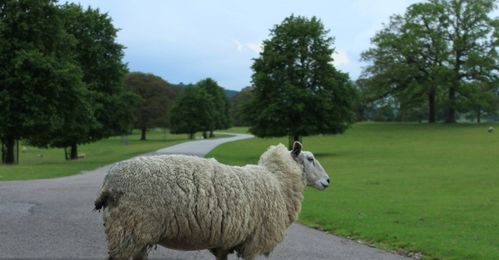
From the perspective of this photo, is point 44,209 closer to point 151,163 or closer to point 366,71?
point 151,163

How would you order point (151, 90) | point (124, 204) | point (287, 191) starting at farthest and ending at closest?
point (151, 90), point (287, 191), point (124, 204)

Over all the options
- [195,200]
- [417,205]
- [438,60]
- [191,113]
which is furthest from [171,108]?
[195,200]

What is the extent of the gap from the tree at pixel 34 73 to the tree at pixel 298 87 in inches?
607

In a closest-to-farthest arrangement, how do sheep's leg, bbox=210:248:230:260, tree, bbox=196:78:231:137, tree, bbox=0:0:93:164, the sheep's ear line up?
sheep's leg, bbox=210:248:230:260
the sheep's ear
tree, bbox=0:0:93:164
tree, bbox=196:78:231:137

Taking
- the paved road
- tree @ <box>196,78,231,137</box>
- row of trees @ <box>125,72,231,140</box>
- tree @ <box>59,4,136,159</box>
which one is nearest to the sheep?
the paved road

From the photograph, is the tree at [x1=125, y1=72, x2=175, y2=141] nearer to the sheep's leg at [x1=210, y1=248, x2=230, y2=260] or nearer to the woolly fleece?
the sheep's leg at [x1=210, y1=248, x2=230, y2=260]

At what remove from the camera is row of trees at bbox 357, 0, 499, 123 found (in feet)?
251

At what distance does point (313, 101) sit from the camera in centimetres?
4666

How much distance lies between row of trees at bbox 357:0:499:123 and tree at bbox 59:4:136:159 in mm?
44083

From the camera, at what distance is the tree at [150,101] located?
4038 inches

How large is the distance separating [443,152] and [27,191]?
33.9 metres

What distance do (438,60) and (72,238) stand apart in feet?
249

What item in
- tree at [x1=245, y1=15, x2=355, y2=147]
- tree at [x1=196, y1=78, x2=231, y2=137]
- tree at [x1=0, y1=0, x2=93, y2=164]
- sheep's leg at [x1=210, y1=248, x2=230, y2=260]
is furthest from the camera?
tree at [x1=196, y1=78, x2=231, y2=137]

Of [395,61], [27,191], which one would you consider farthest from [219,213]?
[395,61]
